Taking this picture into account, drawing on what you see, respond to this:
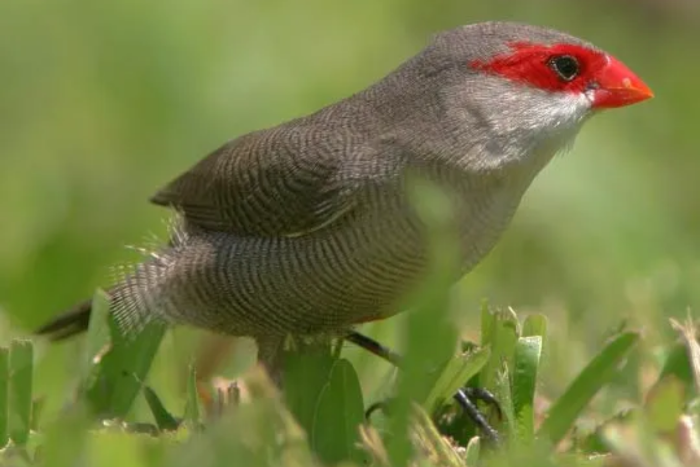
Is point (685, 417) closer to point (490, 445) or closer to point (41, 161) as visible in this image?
point (490, 445)

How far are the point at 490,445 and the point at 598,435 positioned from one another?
281 millimetres

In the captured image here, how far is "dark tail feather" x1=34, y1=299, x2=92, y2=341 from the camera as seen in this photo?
5074 mm

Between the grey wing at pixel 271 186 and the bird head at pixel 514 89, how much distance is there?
359 millimetres

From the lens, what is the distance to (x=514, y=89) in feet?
14.9

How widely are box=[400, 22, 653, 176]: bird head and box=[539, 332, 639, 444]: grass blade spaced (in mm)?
668

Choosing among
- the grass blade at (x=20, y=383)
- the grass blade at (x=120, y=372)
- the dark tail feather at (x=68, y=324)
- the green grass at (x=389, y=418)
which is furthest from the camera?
the dark tail feather at (x=68, y=324)

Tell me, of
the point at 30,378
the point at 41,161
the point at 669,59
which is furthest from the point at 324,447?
the point at 669,59

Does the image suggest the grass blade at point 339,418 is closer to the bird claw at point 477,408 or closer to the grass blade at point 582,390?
the bird claw at point 477,408

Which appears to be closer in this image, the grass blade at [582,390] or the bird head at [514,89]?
the grass blade at [582,390]

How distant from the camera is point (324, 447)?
3.81 metres

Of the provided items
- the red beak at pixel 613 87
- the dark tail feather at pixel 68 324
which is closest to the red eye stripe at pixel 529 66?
the red beak at pixel 613 87

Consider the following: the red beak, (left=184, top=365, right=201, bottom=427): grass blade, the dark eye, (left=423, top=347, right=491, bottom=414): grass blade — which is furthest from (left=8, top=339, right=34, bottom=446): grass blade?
the red beak

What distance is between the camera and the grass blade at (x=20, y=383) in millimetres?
4086

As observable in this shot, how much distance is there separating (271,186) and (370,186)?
17.8 inches
